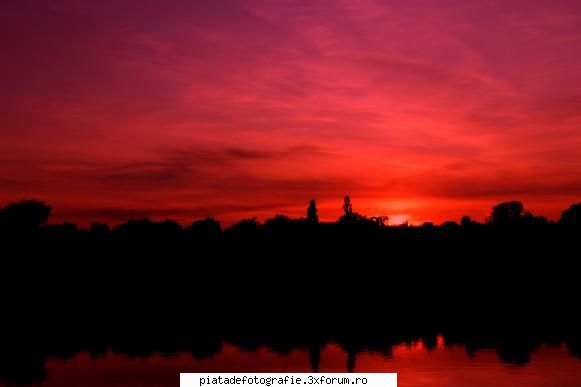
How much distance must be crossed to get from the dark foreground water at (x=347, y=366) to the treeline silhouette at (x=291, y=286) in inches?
133

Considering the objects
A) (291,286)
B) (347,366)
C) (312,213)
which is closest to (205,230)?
(312,213)

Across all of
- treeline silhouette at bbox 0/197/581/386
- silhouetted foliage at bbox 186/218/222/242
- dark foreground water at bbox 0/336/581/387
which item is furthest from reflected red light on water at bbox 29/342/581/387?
silhouetted foliage at bbox 186/218/222/242

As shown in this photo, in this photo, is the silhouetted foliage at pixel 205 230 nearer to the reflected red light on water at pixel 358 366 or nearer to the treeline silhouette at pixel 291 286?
the treeline silhouette at pixel 291 286

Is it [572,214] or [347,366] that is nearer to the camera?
[347,366]

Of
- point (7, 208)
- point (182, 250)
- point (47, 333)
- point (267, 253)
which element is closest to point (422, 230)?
point (267, 253)

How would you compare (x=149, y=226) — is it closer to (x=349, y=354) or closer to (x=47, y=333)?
(x=47, y=333)

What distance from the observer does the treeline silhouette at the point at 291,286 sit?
70006mm

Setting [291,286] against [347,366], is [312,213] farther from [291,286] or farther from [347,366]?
[347,366]

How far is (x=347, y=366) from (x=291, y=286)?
59.4 metres

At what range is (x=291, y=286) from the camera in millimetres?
109312

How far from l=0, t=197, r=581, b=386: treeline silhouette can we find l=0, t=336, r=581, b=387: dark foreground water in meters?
3.39

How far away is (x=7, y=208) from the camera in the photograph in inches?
5984

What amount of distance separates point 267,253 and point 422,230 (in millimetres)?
37126

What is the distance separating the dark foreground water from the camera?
4512cm
